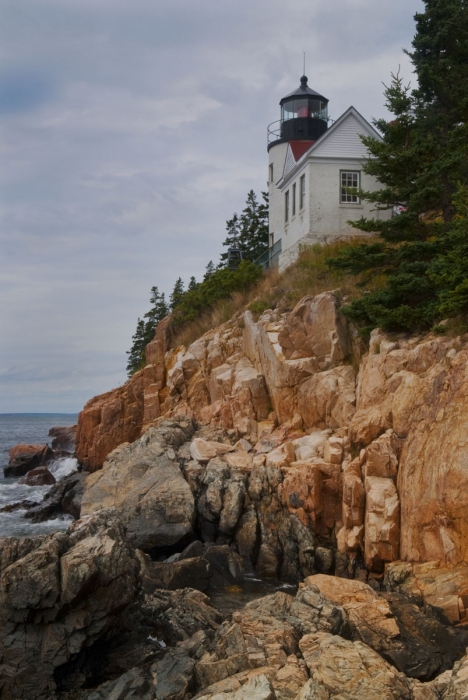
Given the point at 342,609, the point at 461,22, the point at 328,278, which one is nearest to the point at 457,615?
the point at 342,609

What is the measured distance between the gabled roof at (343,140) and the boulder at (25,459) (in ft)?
70.6

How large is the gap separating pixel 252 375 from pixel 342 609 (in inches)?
448

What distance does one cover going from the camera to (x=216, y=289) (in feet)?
98.1

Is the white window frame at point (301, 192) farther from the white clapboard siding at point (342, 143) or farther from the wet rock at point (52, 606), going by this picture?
the wet rock at point (52, 606)

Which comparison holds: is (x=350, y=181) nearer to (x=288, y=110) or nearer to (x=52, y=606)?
(x=288, y=110)

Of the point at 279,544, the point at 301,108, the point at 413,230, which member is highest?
the point at 301,108

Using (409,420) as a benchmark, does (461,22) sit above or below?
above

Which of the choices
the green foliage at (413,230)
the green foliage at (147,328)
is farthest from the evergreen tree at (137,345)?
the green foliage at (413,230)

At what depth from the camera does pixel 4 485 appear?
104 ft

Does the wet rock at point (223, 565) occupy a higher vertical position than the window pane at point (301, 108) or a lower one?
lower

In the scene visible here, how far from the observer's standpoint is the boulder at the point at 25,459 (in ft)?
118

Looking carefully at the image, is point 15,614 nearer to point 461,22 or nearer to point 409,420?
point 409,420

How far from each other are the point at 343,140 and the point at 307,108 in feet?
26.3

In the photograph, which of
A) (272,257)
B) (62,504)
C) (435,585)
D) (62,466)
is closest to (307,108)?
(272,257)
